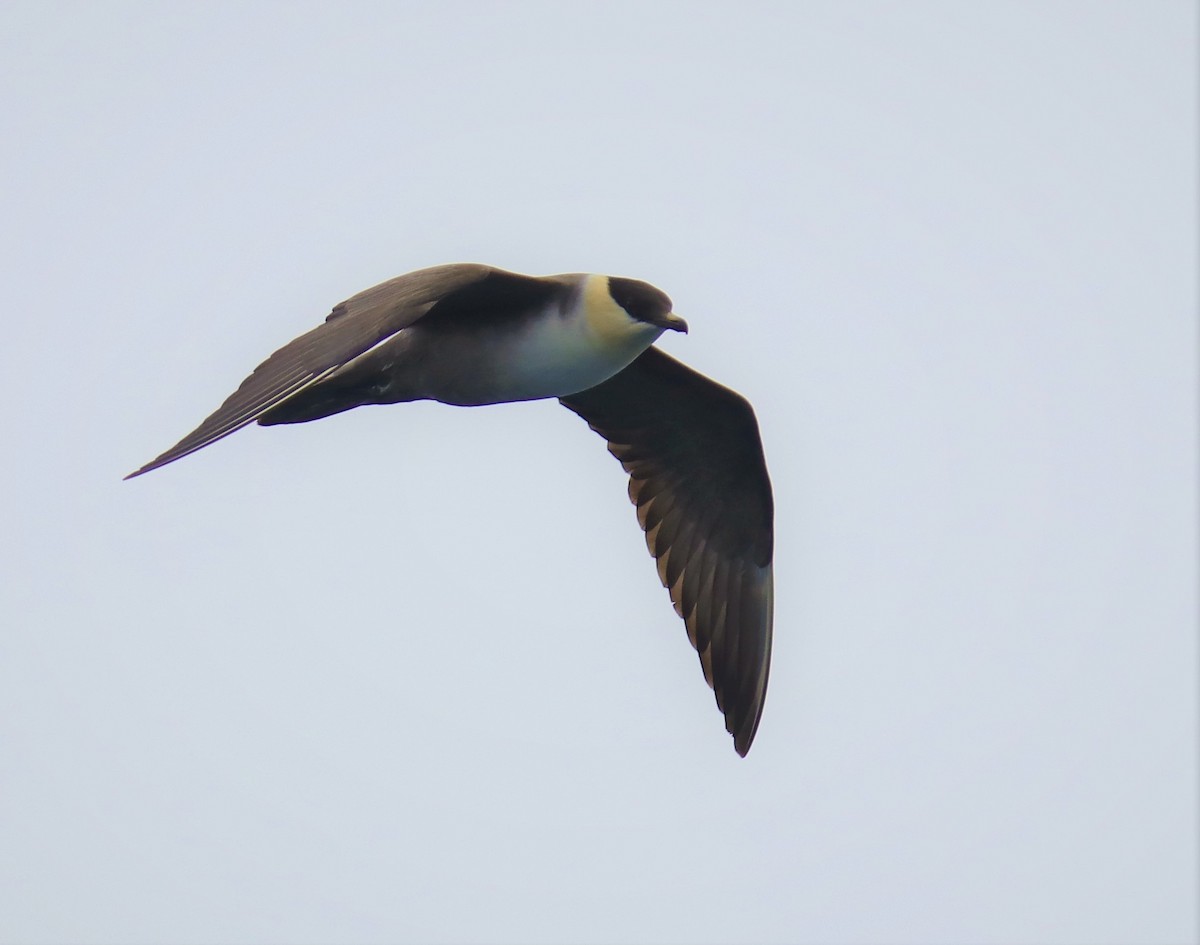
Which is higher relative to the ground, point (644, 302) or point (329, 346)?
point (644, 302)

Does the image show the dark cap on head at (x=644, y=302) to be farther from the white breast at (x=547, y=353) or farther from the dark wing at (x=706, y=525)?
the dark wing at (x=706, y=525)

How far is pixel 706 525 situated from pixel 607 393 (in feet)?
3.74

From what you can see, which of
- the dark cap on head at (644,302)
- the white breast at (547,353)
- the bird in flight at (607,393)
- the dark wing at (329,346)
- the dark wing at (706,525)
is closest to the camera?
the dark wing at (329,346)

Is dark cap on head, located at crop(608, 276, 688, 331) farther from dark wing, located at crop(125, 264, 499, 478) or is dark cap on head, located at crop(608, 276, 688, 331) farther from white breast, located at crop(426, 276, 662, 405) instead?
dark wing, located at crop(125, 264, 499, 478)

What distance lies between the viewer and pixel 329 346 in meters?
9.38

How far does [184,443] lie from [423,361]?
2099mm

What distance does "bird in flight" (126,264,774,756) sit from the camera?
960 cm

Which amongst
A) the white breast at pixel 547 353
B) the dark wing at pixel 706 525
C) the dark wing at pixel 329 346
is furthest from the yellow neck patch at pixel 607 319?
the dark wing at pixel 706 525

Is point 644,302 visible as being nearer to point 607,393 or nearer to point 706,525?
point 607,393

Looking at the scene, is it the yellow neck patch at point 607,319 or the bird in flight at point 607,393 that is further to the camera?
the yellow neck patch at point 607,319

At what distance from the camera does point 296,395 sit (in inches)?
392

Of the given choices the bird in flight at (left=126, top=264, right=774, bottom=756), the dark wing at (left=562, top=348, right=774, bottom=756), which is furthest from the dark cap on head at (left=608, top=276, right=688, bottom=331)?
the dark wing at (left=562, top=348, right=774, bottom=756)

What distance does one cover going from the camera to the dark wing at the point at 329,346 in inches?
353

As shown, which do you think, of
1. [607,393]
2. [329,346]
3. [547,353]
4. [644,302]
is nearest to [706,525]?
[607,393]
